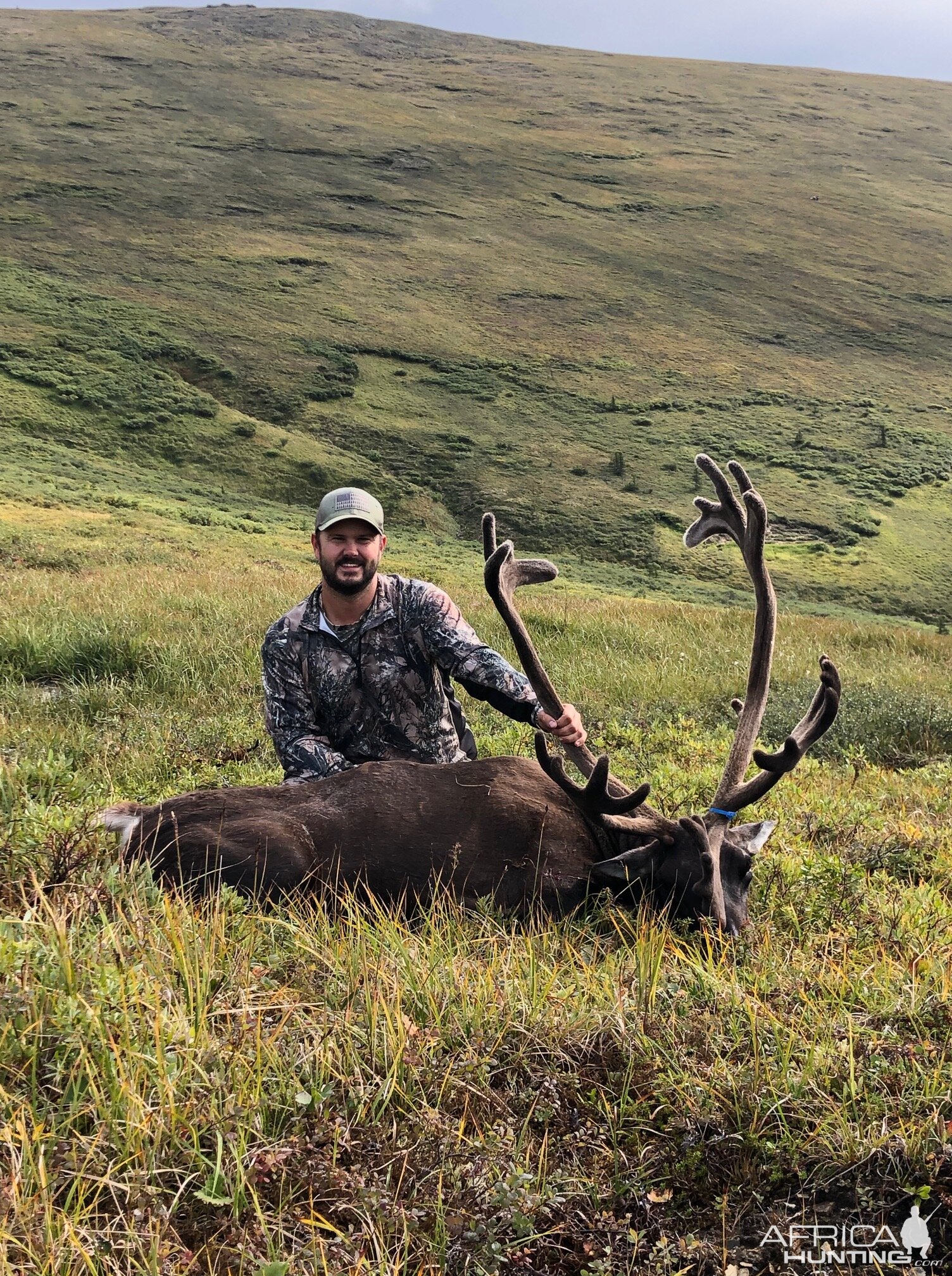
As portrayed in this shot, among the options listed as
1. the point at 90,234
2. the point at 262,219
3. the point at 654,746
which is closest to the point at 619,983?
the point at 654,746

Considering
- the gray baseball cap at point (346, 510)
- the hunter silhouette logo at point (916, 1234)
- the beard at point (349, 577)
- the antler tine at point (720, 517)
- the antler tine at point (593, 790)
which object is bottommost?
the hunter silhouette logo at point (916, 1234)

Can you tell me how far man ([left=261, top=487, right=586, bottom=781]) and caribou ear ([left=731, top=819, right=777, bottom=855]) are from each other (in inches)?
58.1

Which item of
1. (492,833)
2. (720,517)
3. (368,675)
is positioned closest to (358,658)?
(368,675)

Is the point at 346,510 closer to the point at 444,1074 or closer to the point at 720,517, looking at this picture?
the point at 720,517

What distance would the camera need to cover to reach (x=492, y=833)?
4566mm

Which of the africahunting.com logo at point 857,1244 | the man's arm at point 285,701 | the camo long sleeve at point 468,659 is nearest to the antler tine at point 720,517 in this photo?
the camo long sleeve at point 468,659

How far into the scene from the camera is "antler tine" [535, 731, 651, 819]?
4.20m

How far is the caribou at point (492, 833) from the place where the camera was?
4.33 metres

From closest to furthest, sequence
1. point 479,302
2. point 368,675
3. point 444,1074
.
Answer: point 444,1074, point 368,675, point 479,302

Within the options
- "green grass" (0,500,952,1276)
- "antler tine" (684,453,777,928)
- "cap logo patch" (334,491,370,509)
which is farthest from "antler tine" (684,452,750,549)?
"cap logo patch" (334,491,370,509)

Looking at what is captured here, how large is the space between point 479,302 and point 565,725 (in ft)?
218

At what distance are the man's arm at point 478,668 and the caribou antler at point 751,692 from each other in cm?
70

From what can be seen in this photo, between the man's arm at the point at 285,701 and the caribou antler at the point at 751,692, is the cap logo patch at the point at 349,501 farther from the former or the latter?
the caribou antler at the point at 751,692

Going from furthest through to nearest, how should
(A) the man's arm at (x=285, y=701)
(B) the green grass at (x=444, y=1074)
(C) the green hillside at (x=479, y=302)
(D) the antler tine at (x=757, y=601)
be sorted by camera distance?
(C) the green hillside at (x=479, y=302), (A) the man's arm at (x=285, y=701), (D) the antler tine at (x=757, y=601), (B) the green grass at (x=444, y=1074)
